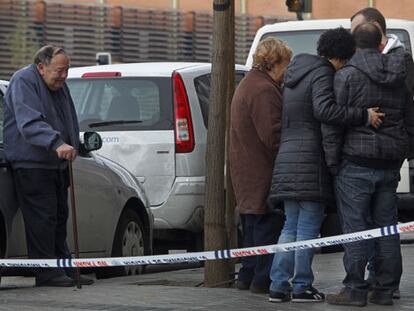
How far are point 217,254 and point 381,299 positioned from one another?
109 cm

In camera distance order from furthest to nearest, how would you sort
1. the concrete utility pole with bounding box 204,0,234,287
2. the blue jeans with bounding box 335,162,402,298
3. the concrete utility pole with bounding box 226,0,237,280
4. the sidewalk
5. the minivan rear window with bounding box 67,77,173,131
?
the minivan rear window with bounding box 67,77,173,131
the concrete utility pole with bounding box 226,0,237,280
the concrete utility pole with bounding box 204,0,234,287
the sidewalk
the blue jeans with bounding box 335,162,402,298

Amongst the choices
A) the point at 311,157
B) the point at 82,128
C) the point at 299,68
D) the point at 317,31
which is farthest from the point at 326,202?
the point at 317,31

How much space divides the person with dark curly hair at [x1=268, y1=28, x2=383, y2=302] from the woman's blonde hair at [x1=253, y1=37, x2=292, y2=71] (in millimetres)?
448

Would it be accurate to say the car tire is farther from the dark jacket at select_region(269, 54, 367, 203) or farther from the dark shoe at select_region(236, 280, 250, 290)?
the dark jacket at select_region(269, 54, 367, 203)

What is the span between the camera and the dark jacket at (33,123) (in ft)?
32.0

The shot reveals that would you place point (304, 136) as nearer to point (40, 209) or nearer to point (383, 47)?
point (383, 47)

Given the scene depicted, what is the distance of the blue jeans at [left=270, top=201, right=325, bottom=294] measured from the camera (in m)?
8.78

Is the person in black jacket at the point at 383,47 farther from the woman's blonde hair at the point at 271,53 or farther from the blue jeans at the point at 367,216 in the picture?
the woman's blonde hair at the point at 271,53

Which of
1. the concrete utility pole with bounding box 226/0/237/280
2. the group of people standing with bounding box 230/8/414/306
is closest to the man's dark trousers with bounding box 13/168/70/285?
the concrete utility pole with bounding box 226/0/237/280

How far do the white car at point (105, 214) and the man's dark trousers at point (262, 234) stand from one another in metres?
1.65

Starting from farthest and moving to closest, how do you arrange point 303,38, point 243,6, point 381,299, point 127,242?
1. point 243,6
2. point 303,38
3. point 127,242
4. point 381,299

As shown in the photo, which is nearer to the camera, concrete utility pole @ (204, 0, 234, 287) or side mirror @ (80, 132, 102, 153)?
concrete utility pole @ (204, 0, 234, 287)

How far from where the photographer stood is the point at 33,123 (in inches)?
384

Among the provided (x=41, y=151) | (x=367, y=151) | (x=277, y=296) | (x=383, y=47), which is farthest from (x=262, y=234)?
(x=41, y=151)
